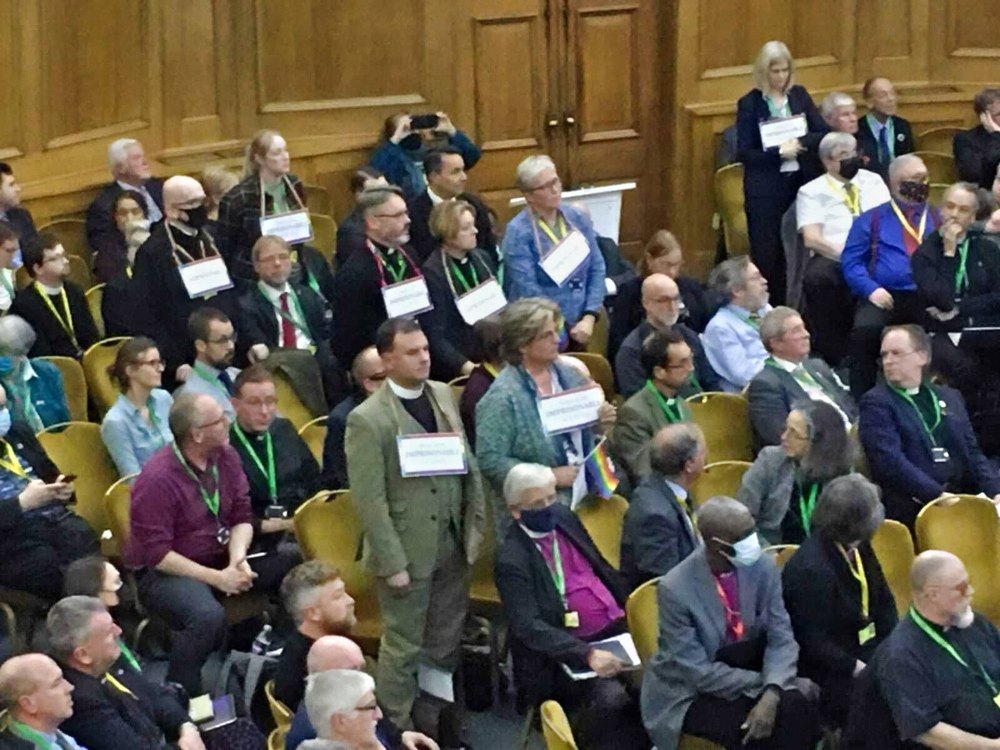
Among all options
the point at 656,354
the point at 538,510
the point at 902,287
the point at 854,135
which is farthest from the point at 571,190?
the point at 538,510

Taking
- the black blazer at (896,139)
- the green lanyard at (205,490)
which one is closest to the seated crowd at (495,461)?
the green lanyard at (205,490)

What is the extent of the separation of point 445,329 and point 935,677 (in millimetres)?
2786

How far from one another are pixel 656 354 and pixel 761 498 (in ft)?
2.23

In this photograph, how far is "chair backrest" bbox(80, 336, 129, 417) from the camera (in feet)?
23.5

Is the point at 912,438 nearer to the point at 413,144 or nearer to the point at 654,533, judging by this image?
the point at 654,533

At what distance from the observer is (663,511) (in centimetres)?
572

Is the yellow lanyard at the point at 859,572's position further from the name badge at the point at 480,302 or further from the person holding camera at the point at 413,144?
the person holding camera at the point at 413,144

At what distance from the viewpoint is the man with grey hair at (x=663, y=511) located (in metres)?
5.71

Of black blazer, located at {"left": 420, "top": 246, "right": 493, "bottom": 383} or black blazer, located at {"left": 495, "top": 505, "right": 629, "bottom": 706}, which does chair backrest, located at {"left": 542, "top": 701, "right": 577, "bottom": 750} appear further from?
black blazer, located at {"left": 420, "top": 246, "right": 493, "bottom": 383}

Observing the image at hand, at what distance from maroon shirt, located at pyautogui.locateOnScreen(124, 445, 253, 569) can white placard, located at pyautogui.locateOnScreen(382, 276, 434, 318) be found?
109 centimetres

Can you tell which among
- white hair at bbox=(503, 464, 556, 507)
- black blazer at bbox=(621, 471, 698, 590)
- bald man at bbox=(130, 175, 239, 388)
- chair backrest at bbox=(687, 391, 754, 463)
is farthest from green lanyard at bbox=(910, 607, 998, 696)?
bald man at bbox=(130, 175, 239, 388)

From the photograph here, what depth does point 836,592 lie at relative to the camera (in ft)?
17.8

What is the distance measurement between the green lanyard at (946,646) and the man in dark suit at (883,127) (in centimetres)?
498

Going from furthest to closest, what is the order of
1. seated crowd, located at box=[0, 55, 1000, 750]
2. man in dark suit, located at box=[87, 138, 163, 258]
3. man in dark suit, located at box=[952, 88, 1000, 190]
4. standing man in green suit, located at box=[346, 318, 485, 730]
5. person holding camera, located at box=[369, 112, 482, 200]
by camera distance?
man in dark suit, located at box=[952, 88, 1000, 190], person holding camera, located at box=[369, 112, 482, 200], man in dark suit, located at box=[87, 138, 163, 258], standing man in green suit, located at box=[346, 318, 485, 730], seated crowd, located at box=[0, 55, 1000, 750]
